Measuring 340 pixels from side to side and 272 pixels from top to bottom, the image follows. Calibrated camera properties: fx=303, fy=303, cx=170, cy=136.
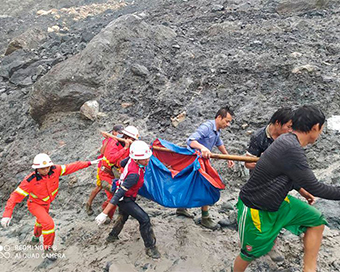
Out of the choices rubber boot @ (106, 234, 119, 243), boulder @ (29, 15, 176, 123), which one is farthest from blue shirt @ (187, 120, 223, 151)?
boulder @ (29, 15, 176, 123)

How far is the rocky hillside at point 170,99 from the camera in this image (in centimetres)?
366

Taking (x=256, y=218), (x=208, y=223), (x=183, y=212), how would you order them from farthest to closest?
(x=183, y=212)
(x=208, y=223)
(x=256, y=218)

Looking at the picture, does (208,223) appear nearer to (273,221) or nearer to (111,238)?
A: (111,238)

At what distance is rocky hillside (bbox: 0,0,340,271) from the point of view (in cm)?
366

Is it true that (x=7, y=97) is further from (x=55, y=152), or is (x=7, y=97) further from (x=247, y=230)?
(x=247, y=230)

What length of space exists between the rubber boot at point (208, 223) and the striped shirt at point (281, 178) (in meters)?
1.53

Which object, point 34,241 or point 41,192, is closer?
point 41,192

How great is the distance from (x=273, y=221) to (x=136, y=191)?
5.40 ft

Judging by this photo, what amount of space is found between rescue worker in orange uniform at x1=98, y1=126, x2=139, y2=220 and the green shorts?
226cm

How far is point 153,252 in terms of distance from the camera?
3445mm

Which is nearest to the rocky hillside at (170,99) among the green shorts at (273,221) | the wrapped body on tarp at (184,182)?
the wrapped body on tarp at (184,182)

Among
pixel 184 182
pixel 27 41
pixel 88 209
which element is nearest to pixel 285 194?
pixel 184 182

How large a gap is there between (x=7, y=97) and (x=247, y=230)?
883cm

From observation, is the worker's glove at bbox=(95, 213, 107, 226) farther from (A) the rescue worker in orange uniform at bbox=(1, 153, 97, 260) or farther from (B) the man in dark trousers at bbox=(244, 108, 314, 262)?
(B) the man in dark trousers at bbox=(244, 108, 314, 262)
